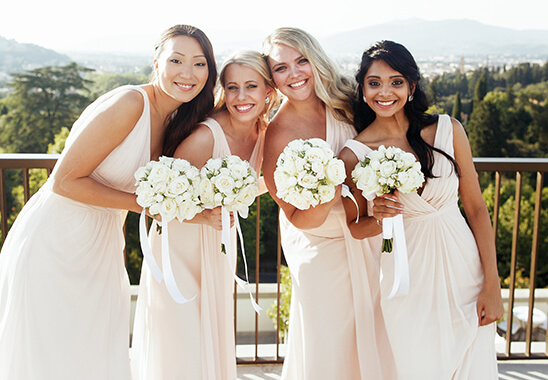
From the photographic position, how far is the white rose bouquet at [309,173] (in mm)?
2234

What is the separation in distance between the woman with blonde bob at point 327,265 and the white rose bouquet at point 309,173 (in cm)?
45

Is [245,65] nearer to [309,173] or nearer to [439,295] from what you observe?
[309,173]

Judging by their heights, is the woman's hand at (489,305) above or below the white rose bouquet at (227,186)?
below

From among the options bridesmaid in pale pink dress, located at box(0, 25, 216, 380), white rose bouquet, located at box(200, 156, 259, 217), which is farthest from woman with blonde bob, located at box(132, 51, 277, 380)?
white rose bouquet, located at box(200, 156, 259, 217)

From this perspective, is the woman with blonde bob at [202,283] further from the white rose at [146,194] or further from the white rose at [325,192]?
the white rose at [325,192]

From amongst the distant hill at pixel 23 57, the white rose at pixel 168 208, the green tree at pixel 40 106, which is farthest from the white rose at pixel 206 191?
the distant hill at pixel 23 57

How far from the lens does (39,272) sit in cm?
244

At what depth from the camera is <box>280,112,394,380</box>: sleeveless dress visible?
2.75 metres

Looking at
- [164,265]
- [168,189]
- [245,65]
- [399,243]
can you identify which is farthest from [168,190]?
[399,243]

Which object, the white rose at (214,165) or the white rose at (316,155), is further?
the white rose at (214,165)

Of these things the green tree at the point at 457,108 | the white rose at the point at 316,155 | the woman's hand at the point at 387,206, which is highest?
the green tree at the point at 457,108

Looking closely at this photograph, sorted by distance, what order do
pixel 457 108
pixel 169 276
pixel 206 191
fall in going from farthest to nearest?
pixel 457 108
pixel 169 276
pixel 206 191

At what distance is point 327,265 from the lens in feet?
9.10

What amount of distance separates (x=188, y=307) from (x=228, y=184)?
0.70 meters
